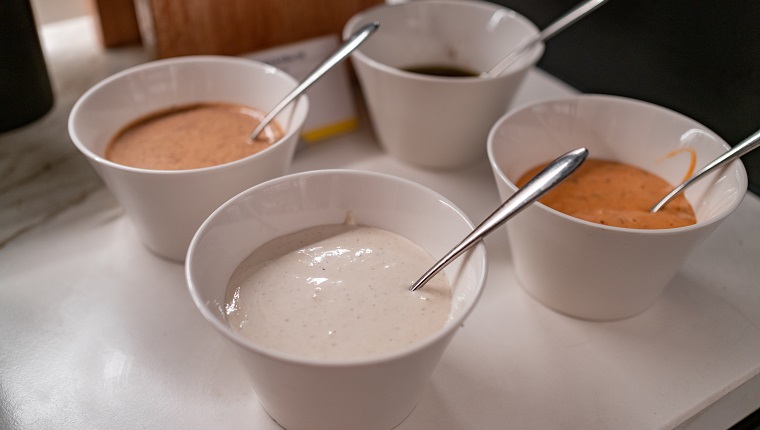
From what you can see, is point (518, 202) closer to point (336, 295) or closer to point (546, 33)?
point (336, 295)

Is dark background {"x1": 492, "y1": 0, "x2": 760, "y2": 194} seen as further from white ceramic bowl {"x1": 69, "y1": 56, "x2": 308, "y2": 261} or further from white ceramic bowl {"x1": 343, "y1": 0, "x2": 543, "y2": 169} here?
white ceramic bowl {"x1": 69, "y1": 56, "x2": 308, "y2": 261}

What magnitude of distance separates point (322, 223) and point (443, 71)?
1.53 feet

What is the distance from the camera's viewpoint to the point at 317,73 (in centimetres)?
90

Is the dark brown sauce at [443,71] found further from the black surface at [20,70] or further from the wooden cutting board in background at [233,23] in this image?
the black surface at [20,70]

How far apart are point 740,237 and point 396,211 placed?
0.52m

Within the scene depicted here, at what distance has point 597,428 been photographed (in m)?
0.69

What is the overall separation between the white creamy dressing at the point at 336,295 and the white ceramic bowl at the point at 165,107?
0.11 metres

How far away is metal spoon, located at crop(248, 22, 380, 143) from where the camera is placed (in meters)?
0.89

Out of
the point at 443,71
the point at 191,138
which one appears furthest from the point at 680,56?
the point at 191,138

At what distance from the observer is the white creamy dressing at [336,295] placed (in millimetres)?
629

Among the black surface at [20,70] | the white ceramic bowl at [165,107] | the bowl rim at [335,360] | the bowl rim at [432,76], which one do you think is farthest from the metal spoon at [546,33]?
the black surface at [20,70]

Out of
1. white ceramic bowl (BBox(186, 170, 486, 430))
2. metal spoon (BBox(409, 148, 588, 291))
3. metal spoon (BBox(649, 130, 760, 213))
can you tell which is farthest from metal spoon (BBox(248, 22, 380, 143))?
metal spoon (BBox(649, 130, 760, 213))

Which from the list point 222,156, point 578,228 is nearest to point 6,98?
point 222,156

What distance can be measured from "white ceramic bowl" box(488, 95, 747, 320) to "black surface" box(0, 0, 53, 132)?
68 cm
